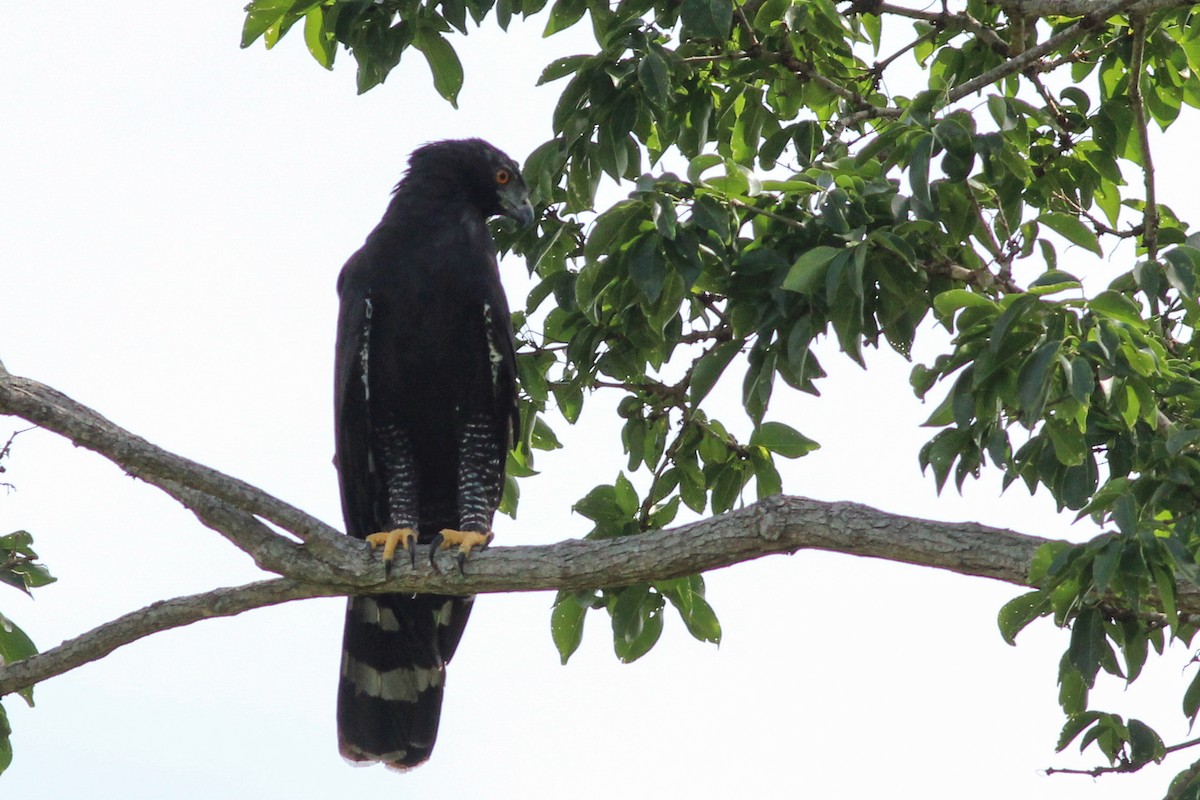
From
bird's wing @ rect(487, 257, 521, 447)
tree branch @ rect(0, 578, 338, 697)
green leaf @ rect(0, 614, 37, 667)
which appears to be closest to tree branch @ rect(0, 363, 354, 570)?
tree branch @ rect(0, 578, 338, 697)

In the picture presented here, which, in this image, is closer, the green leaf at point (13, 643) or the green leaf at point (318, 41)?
the green leaf at point (13, 643)

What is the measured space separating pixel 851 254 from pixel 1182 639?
1.46 metres

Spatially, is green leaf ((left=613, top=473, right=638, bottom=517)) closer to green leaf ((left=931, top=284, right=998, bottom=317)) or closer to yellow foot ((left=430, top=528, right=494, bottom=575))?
yellow foot ((left=430, top=528, right=494, bottom=575))

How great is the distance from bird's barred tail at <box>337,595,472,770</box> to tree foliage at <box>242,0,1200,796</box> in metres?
0.68

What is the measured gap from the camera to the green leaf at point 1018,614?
3.60 meters

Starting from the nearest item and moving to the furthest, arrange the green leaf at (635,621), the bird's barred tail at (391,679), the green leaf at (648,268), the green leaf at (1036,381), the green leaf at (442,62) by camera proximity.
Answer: the green leaf at (1036,381) → the green leaf at (648,268) → the green leaf at (442,62) → the green leaf at (635,621) → the bird's barred tail at (391,679)

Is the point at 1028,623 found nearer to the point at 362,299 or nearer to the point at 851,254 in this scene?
the point at 851,254

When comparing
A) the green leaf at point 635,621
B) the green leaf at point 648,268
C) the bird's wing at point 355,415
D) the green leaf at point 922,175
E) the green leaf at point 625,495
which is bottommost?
the green leaf at point 635,621

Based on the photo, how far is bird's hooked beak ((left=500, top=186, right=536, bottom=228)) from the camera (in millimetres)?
5723

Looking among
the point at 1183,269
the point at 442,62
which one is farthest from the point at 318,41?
the point at 1183,269

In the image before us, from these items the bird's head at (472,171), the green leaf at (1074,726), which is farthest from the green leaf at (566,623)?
the bird's head at (472,171)

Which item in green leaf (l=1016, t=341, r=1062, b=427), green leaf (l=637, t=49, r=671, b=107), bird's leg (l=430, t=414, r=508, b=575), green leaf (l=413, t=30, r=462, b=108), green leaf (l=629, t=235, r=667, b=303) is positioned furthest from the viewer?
bird's leg (l=430, t=414, r=508, b=575)

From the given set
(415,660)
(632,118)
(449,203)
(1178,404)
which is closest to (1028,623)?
(1178,404)

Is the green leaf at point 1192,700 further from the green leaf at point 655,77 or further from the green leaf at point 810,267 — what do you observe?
the green leaf at point 655,77
